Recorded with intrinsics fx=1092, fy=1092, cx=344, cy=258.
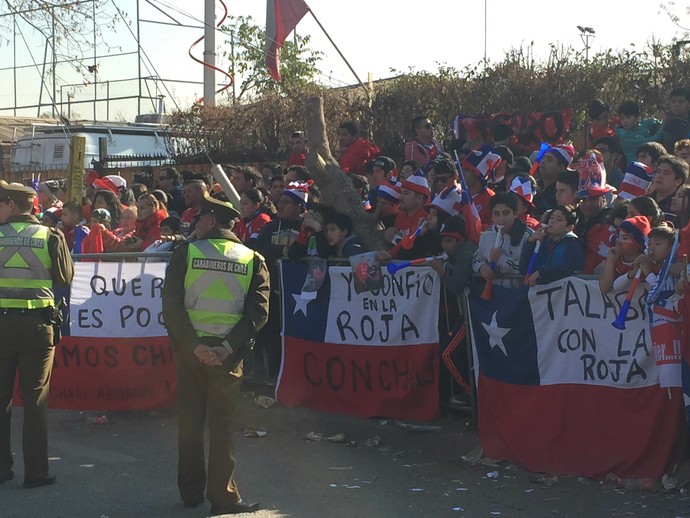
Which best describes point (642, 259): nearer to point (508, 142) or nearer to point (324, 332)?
point (324, 332)

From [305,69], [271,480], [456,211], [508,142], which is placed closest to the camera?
[271,480]

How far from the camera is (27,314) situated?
782 centimetres

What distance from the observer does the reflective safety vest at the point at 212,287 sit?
699 centimetres

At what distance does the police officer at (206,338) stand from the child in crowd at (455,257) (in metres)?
1.93

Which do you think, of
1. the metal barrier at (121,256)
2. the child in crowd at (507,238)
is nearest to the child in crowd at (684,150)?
the child in crowd at (507,238)

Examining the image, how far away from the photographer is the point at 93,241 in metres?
11.3

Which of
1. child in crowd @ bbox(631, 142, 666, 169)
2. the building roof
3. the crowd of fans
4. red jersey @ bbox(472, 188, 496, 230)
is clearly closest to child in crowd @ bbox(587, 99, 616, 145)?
the crowd of fans

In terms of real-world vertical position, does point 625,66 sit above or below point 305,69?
below

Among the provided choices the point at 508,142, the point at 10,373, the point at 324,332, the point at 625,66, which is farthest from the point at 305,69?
the point at 10,373

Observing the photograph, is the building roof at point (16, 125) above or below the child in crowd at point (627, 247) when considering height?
above

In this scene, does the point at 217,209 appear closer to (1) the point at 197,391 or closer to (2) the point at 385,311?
(1) the point at 197,391

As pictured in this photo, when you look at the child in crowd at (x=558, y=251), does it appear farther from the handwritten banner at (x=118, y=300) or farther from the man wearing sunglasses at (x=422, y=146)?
the man wearing sunglasses at (x=422, y=146)

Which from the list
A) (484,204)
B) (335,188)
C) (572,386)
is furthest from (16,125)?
(572,386)

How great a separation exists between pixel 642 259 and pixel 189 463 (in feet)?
10.4
